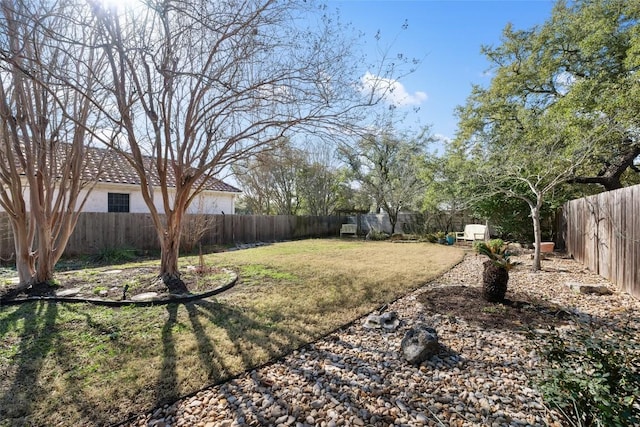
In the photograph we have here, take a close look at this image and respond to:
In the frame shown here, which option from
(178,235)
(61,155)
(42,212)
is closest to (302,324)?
(178,235)

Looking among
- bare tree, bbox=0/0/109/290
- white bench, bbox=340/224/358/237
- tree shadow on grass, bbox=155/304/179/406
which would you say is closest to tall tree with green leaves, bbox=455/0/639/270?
tree shadow on grass, bbox=155/304/179/406

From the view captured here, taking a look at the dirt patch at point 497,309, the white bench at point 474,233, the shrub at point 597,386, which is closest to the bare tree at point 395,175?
the white bench at point 474,233

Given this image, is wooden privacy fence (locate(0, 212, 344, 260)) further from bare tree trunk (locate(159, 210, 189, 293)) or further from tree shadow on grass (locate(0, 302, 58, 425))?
tree shadow on grass (locate(0, 302, 58, 425))

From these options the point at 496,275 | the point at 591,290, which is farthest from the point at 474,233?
the point at 496,275

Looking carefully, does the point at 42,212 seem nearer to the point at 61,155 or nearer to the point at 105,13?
the point at 61,155

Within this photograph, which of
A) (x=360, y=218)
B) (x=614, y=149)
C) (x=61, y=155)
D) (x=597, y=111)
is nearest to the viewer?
(x=61, y=155)

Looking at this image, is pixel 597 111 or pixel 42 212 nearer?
pixel 42 212

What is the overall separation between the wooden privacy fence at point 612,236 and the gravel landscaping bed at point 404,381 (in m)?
0.87

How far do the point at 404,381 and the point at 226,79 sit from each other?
15.7ft

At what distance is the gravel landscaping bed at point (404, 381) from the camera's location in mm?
1909

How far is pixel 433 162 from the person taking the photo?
45.2ft

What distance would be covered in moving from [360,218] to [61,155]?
49.9 ft

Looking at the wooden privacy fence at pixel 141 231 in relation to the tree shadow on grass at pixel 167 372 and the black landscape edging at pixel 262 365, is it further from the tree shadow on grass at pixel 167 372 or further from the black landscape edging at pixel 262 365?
the black landscape edging at pixel 262 365

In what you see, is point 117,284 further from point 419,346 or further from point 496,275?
point 496,275
